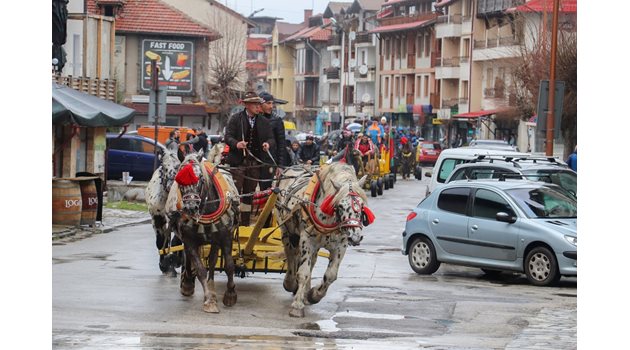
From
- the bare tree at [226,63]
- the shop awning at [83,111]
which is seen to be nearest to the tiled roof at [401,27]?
the bare tree at [226,63]

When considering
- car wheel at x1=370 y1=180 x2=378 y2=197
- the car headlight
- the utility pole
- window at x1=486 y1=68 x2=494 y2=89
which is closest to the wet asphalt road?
the car headlight

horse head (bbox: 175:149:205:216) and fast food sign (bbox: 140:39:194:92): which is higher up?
fast food sign (bbox: 140:39:194:92)

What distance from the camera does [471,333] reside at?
559 inches

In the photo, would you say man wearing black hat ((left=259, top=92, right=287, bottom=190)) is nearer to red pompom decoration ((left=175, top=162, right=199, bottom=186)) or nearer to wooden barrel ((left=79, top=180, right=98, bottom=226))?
red pompom decoration ((left=175, top=162, right=199, bottom=186))

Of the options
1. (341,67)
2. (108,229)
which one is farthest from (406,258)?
(341,67)

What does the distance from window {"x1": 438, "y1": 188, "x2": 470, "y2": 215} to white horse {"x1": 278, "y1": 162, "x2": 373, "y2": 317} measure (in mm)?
5151

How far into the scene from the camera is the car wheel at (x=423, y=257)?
2072 centimetres

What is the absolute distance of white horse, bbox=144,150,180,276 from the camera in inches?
648

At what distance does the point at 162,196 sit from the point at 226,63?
67253 millimetres

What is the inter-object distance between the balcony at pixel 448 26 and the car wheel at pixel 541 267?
69.4 m

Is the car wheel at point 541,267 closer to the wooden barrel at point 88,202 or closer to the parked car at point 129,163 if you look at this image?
the wooden barrel at point 88,202

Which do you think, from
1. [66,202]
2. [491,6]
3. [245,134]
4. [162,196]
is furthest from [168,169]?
[491,6]

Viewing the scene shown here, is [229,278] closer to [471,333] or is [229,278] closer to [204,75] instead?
[471,333]
